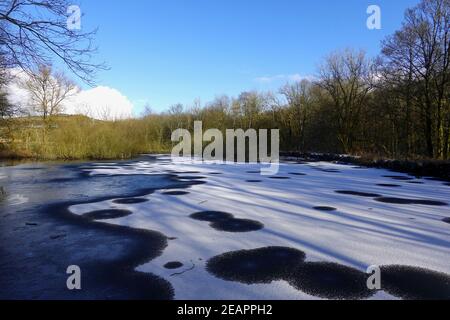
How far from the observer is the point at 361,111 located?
32.6 m

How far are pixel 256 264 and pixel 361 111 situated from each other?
31.6 meters

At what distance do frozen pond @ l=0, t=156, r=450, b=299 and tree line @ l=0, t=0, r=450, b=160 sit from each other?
384 cm

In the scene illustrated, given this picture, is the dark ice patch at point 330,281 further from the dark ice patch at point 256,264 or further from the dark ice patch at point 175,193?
the dark ice patch at point 175,193

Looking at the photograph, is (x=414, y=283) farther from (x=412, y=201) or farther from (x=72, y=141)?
(x=72, y=141)

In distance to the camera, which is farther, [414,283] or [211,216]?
[211,216]

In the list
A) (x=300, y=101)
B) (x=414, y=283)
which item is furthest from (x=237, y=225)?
(x=300, y=101)

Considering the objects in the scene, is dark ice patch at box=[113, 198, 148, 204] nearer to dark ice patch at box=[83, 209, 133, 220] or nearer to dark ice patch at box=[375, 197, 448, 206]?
dark ice patch at box=[83, 209, 133, 220]

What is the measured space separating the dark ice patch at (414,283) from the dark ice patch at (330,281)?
25 centimetres

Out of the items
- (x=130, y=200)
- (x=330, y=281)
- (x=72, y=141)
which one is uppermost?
(x=72, y=141)

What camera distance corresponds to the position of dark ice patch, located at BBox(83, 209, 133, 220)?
267 inches

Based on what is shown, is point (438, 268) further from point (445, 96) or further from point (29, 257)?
point (445, 96)

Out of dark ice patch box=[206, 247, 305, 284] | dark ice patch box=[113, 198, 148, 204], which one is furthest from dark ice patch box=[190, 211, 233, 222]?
dark ice patch box=[113, 198, 148, 204]
